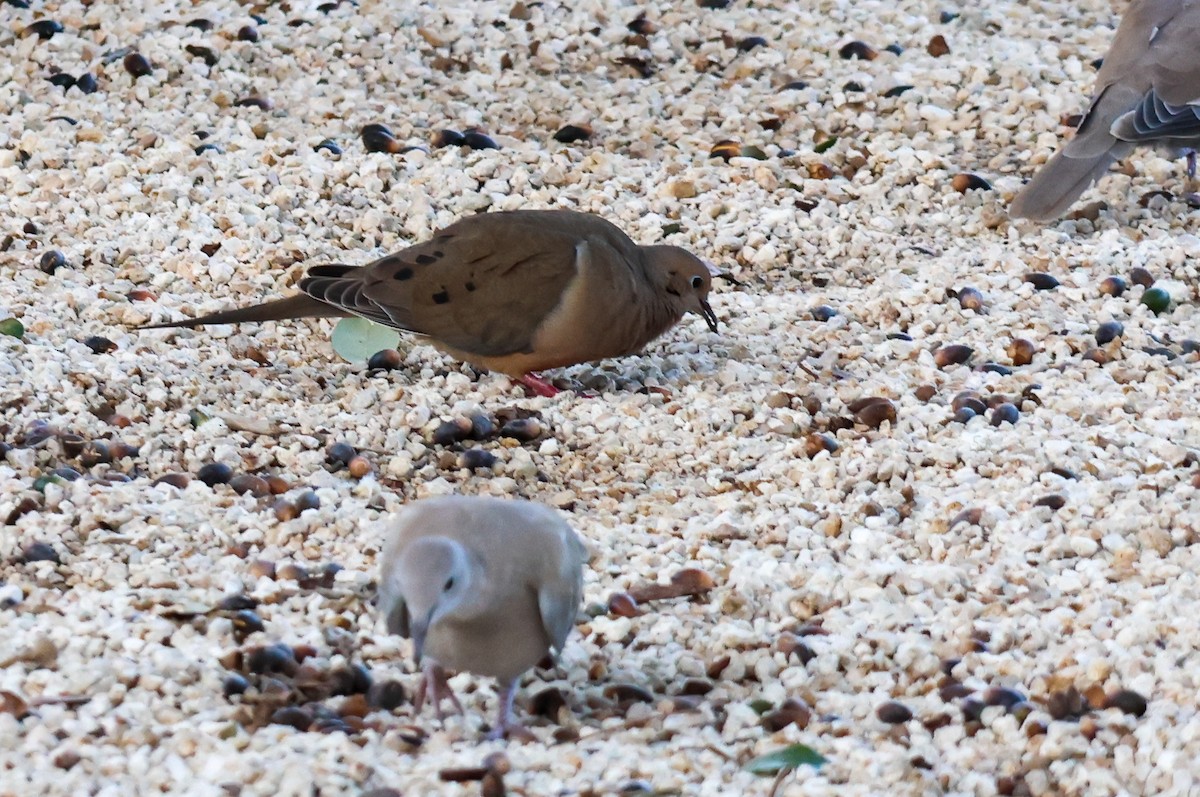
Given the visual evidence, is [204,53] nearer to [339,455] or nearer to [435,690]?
[339,455]

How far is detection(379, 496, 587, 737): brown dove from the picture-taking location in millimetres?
2539

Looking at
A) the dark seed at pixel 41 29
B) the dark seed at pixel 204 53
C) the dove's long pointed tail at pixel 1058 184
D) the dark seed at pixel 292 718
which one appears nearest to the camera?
the dark seed at pixel 292 718

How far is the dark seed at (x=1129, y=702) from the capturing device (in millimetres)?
2781

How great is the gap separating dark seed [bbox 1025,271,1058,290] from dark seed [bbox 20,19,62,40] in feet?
12.9

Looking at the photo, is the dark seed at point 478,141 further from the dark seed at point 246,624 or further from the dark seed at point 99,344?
the dark seed at point 246,624

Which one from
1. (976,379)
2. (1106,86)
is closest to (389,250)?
(976,379)

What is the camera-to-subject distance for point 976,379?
4.30 meters

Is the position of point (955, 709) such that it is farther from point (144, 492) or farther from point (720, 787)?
point (144, 492)

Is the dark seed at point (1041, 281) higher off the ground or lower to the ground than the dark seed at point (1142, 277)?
lower

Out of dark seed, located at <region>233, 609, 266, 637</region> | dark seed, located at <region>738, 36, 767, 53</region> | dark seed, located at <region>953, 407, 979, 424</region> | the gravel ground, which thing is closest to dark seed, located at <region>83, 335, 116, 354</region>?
the gravel ground

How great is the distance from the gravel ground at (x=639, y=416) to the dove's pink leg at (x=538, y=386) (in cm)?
5

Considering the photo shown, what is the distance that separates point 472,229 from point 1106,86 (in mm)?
2556

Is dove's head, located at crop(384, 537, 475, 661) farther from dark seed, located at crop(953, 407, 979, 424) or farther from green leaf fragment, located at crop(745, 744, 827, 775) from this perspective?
dark seed, located at crop(953, 407, 979, 424)

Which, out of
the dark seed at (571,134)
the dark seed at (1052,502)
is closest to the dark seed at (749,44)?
the dark seed at (571,134)
